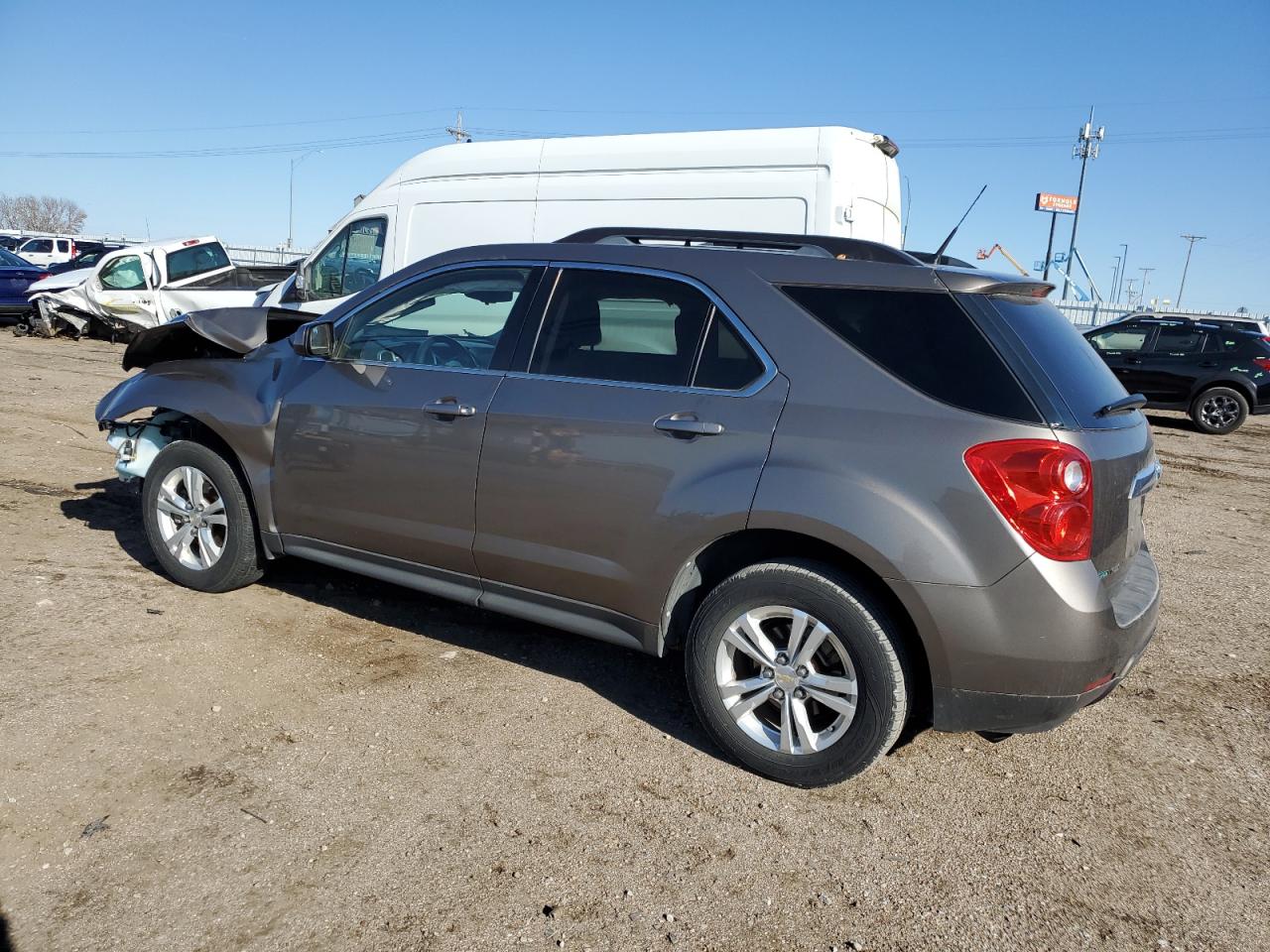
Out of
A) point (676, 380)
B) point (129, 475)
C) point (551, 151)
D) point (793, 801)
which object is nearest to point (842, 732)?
point (793, 801)

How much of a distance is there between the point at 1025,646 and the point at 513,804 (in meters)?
1.69

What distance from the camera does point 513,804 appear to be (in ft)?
10.3

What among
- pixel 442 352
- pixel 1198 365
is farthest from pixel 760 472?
pixel 1198 365

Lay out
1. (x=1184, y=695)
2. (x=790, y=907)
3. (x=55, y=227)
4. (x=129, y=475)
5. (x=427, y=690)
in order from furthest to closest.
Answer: (x=55, y=227), (x=129, y=475), (x=1184, y=695), (x=427, y=690), (x=790, y=907)

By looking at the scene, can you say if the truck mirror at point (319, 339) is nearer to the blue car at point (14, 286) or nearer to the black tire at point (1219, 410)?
the black tire at point (1219, 410)

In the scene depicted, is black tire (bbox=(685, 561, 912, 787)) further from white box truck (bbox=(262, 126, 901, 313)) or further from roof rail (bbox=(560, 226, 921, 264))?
white box truck (bbox=(262, 126, 901, 313))

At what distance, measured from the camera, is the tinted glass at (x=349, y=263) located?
1030cm

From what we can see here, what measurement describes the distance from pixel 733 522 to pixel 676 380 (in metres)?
0.57

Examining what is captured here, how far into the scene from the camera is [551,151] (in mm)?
9383

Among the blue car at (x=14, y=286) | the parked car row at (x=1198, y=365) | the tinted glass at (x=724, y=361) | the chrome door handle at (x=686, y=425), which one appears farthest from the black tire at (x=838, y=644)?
the blue car at (x=14, y=286)

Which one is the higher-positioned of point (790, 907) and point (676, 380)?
point (676, 380)

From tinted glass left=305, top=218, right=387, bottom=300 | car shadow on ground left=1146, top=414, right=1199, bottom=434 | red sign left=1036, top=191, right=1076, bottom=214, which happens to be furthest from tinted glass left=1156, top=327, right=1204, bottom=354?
red sign left=1036, top=191, right=1076, bottom=214

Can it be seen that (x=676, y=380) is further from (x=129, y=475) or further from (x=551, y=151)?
(x=551, y=151)

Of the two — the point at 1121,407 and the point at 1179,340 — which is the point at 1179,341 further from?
the point at 1121,407
